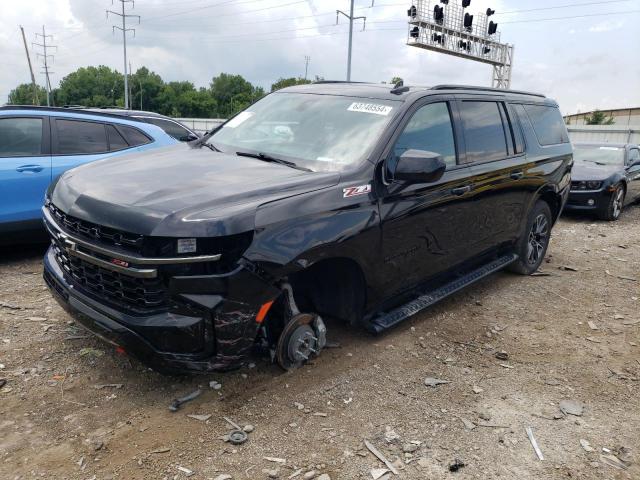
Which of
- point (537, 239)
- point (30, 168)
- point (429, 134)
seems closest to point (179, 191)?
point (429, 134)

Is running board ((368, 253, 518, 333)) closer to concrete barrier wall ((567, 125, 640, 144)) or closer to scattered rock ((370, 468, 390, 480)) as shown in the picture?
scattered rock ((370, 468, 390, 480))

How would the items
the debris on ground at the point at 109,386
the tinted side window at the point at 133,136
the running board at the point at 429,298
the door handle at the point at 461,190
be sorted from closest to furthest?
the debris on ground at the point at 109,386 < the running board at the point at 429,298 < the door handle at the point at 461,190 < the tinted side window at the point at 133,136

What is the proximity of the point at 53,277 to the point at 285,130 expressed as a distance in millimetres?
1918

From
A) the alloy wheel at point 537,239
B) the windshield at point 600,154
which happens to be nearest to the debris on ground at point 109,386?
the alloy wheel at point 537,239

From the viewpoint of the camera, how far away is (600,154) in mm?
11812

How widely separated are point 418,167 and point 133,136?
4070 millimetres

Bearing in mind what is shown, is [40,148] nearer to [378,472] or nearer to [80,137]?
[80,137]

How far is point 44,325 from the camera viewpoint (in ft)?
13.7

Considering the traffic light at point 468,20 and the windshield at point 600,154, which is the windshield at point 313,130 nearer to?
the windshield at point 600,154

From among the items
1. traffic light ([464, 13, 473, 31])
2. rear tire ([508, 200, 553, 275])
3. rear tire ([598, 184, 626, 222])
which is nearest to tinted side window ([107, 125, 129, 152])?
rear tire ([508, 200, 553, 275])

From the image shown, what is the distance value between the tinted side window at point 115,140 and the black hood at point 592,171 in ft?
26.3

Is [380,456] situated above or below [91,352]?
below

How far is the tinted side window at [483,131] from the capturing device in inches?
184

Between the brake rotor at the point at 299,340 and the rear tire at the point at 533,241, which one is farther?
the rear tire at the point at 533,241
